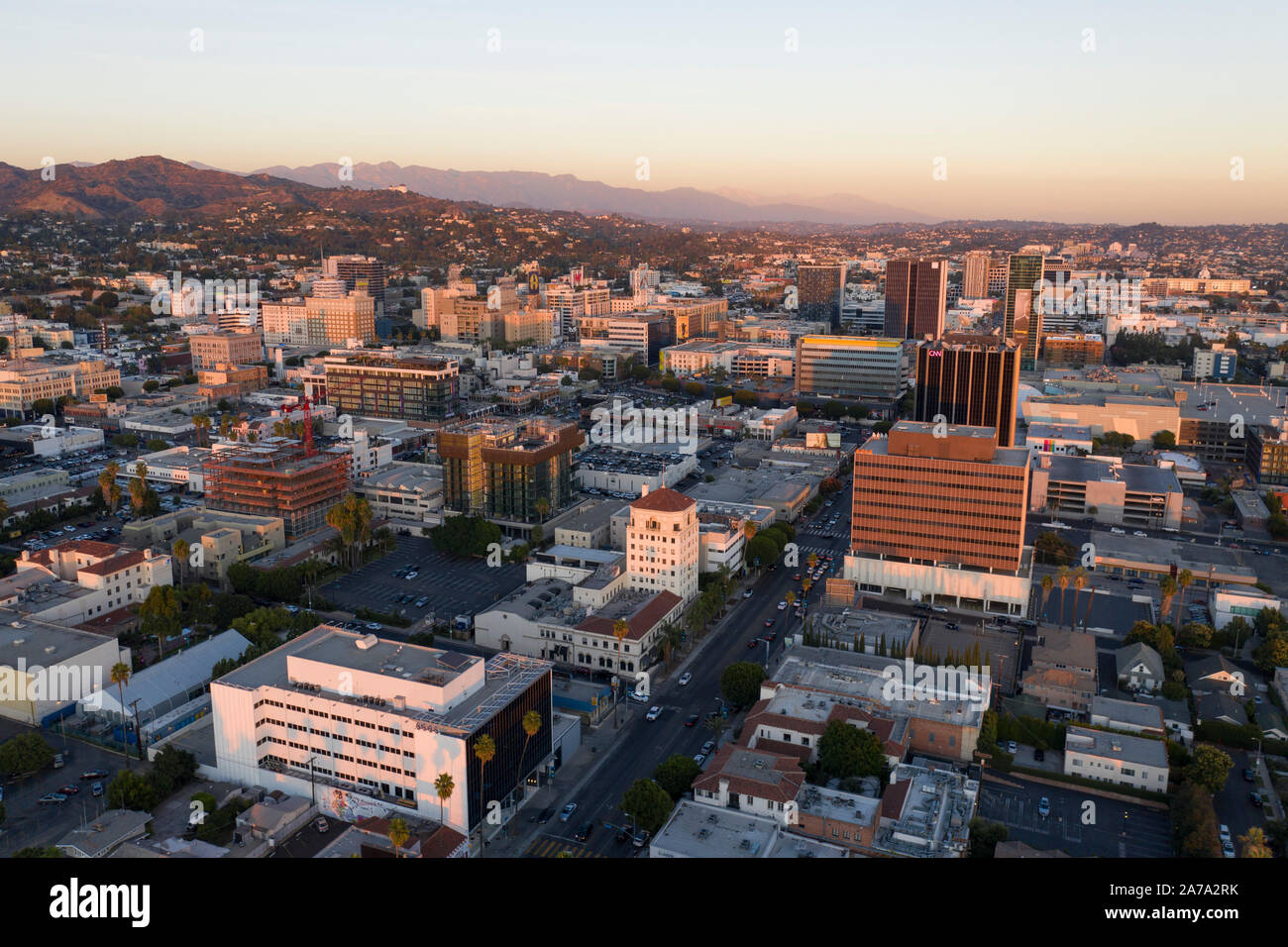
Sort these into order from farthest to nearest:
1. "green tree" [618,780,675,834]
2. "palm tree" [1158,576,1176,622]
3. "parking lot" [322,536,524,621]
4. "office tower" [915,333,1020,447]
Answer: "office tower" [915,333,1020,447] < "parking lot" [322,536,524,621] < "palm tree" [1158,576,1176,622] < "green tree" [618,780,675,834]

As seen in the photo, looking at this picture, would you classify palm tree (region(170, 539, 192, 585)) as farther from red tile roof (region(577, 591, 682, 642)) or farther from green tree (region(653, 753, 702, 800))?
green tree (region(653, 753, 702, 800))

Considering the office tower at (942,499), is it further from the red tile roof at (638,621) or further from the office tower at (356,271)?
the office tower at (356,271)

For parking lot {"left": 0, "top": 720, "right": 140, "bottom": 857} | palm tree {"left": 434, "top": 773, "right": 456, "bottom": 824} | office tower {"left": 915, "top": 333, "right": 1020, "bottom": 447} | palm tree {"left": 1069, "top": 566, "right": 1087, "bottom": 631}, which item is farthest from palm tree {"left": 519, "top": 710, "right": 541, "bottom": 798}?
office tower {"left": 915, "top": 333, "right": 1020, "bottom": 447}

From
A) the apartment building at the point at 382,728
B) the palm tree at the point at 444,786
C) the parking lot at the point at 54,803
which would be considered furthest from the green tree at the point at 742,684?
the parking lot at the point at 54,803

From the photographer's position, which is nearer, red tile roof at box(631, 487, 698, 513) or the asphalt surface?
the asphalt surface

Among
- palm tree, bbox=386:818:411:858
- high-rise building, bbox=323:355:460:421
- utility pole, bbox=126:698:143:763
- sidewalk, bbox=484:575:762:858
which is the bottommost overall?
sidewalk, bbox=484:575:762:858

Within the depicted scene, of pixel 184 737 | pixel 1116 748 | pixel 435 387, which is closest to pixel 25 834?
pixel 184 737
